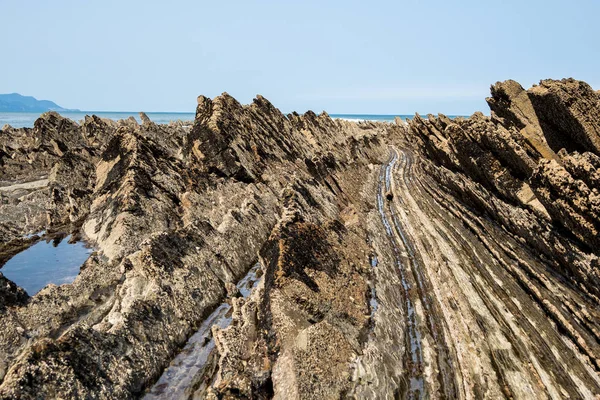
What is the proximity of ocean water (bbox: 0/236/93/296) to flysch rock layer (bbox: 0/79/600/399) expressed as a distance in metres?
1.09

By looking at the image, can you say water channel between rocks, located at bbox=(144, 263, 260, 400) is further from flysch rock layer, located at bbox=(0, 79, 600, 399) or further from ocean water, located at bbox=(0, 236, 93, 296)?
ocean water, located at bbox=(0, 236, 93, 296)

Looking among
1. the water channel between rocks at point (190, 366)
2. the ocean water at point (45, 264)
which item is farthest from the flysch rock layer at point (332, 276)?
the ocean water at point (45, 264)

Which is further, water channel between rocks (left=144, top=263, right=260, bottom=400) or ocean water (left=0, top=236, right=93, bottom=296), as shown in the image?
ocean water (left=0, top=236, right=93, bottom=296)

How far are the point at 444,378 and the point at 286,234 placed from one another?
8130 mm

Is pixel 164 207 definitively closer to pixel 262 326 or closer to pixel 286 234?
pixel 286 234

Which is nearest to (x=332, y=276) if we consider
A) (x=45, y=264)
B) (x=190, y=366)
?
(x=190, y=366)

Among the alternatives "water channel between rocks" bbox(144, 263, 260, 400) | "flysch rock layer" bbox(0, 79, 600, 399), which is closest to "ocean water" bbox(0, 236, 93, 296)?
"flysch rock layer" bbox(0, 79, 600, 399)

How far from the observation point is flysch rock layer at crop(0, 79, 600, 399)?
10.8 meters

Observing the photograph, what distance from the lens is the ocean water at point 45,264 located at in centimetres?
1744

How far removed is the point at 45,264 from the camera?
19828 millimetres

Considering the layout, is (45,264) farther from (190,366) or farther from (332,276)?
(332,276)

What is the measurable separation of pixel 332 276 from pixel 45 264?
16.4 meters

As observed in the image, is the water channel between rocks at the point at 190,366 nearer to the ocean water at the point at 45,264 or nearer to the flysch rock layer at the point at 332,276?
the flysch rock layer at the point at 332,276

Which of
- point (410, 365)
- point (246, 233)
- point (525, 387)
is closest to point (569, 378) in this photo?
point (525, 387)
